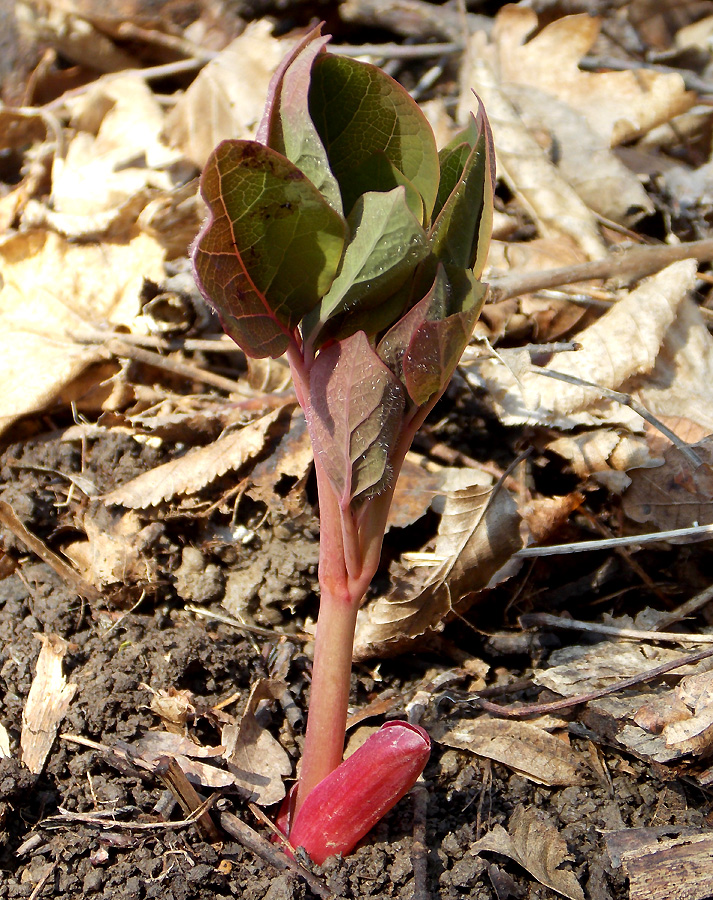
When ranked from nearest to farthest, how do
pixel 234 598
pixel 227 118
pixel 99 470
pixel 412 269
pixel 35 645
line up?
pixel 412 269, pixel 35 645, pixel 234 598, pixel 99 470, pixel 227 118

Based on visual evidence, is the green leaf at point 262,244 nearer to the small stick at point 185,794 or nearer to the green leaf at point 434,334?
the green leaf at point 434,334

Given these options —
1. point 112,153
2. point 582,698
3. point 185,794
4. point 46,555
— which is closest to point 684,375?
point 582,698

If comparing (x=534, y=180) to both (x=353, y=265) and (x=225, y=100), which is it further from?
(x=353, y=265)

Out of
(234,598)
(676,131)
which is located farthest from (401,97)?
(676,131)

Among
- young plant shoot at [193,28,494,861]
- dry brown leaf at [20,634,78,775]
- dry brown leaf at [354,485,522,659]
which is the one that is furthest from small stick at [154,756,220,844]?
dry brown leaf at [354,485,522,659]

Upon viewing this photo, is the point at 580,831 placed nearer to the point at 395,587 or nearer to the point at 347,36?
the point at 395,587

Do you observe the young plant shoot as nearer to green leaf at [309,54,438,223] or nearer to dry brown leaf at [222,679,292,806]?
green leaf at [309,54,438,223]
